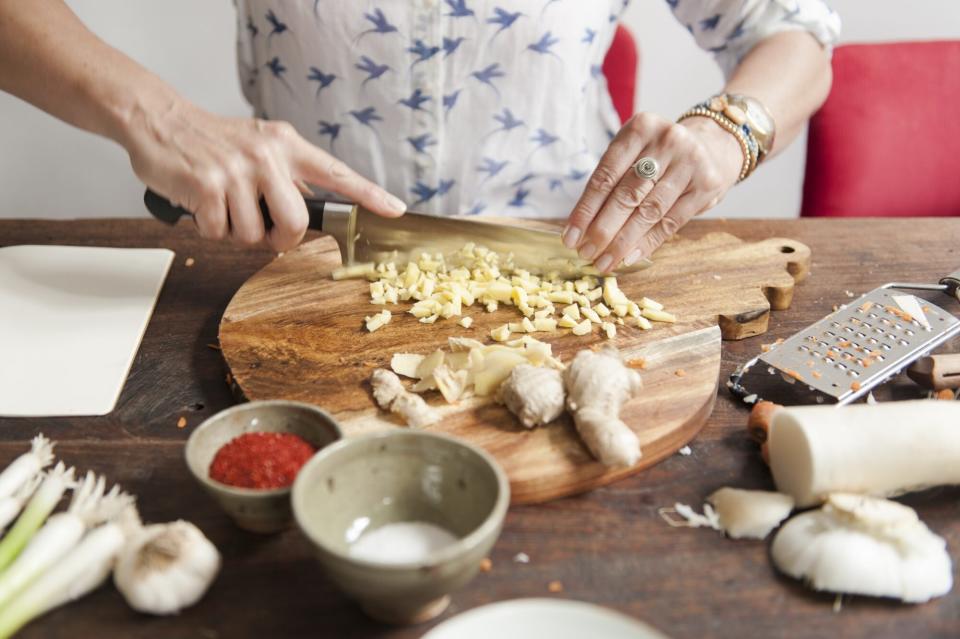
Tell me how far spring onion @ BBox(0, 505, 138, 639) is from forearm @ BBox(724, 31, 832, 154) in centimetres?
139

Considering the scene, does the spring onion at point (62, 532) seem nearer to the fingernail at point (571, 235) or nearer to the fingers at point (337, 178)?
the fingers at point (337, 178)

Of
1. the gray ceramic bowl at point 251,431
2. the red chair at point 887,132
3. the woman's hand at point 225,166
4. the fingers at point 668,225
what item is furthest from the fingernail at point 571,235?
the red chair at point 887,132

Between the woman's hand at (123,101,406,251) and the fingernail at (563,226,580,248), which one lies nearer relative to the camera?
the woman's hand at (123,101,406,251)

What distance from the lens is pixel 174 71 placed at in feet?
9.95

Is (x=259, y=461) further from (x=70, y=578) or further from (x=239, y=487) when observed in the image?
(x=70, y=578)

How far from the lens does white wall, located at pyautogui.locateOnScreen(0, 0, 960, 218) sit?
2.94 meters

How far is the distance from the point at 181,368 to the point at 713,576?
841mm

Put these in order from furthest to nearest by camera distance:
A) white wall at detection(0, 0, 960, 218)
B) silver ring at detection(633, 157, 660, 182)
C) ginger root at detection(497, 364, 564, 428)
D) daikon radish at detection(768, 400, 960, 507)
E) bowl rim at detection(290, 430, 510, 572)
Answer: white wall at detection(0, 0, 960, 218) → silver ring at detection(633, 157, 660, 182) → ginger root at detection(497, 364, 564, 428) → daikon radish at detection(768, 400, 960, 507) → bowl rim at detection(290, 430, 510, 572)

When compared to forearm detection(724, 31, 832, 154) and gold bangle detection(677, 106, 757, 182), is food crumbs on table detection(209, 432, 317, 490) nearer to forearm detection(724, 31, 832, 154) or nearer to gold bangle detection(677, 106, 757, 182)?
gold bangle detection(677, 106, 757, 182)

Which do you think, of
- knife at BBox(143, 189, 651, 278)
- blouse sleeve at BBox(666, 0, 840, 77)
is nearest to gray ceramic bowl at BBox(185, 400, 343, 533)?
knife at BBox(143, 189, 651, 278)

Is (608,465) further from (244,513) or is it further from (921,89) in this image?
(921,89)

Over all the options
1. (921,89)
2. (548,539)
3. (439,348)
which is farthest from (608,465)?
(921,89)

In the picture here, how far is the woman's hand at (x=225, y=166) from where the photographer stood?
51.7 inches

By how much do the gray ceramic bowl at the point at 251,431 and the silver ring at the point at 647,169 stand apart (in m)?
0.74
